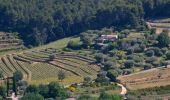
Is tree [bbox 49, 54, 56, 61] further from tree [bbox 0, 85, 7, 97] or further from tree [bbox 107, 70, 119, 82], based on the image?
tree [bbox 0, 85, 7, 97]

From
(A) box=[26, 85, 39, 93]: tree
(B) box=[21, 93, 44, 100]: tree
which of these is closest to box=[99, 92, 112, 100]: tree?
(B) box=[21, 93, 44, 100]: tree

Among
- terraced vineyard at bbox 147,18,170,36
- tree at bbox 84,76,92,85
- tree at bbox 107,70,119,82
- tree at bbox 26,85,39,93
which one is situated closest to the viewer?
tree at bbox 26,85,39,93

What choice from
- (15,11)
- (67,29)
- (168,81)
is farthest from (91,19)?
(168,81)

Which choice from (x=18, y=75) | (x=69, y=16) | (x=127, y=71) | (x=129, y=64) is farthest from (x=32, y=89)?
(x=69, y=16)

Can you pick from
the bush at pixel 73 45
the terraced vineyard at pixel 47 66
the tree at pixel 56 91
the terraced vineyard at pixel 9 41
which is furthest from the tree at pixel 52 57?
the tree at pixel 56 91

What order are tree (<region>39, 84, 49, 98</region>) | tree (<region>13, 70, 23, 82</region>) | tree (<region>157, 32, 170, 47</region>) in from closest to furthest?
1. tree (<region>39, 84, 49, 98</region>)
2. tree (<region>13, 70, 23, 82</region>)
3. tree (<region>157, 32, 170, 47</region>)

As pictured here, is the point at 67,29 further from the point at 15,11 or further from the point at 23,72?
the point at 23,72
